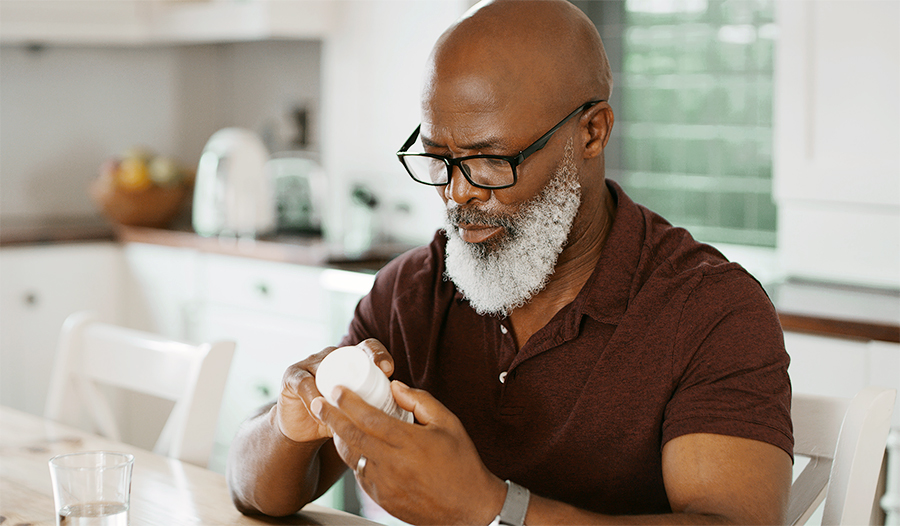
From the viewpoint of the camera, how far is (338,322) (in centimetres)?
231

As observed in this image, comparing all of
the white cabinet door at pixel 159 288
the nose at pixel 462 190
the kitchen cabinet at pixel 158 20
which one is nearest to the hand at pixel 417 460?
the nose at pixel 462 190

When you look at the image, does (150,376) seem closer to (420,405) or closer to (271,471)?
(271,471)

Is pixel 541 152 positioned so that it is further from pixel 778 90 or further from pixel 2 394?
pixel 2 394

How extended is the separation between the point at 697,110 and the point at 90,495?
→ 2.07 m

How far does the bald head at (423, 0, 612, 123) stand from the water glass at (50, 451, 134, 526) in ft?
1.69

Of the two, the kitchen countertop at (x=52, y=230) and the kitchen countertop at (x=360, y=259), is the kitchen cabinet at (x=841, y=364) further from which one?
the kitchen countertop at (x=52, y=230)

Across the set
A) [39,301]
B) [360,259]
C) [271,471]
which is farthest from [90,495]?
[39,301]

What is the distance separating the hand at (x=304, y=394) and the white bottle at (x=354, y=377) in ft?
0.24

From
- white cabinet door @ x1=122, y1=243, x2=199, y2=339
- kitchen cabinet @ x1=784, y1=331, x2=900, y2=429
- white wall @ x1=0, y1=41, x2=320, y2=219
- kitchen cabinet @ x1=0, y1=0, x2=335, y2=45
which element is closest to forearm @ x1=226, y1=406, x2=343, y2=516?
kitchen cabinet @ x1=784, y1=331, x2=900, y2=429

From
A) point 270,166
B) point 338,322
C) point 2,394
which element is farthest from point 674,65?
point 2,394

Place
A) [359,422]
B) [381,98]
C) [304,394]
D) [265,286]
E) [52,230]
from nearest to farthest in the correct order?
1. [359,422]
2. [304,394]
3. [265,286]
4. [381,98]
5. [52,230]

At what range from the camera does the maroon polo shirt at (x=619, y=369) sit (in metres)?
0.92

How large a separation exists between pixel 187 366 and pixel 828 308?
122 centimetres

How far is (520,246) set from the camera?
1074mm
